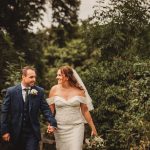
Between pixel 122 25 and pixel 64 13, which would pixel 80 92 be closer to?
pixel 122 25

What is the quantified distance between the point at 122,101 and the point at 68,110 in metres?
3.31

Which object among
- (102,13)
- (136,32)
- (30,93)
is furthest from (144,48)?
(30,93)

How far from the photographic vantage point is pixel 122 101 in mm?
13109

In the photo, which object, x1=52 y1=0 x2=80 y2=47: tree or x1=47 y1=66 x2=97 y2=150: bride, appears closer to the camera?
x1=47 y1=66 x2=97 y2=150: bride

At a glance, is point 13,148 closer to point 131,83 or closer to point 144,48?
point 131,83

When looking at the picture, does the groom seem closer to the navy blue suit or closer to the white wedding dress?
the navy blue suit

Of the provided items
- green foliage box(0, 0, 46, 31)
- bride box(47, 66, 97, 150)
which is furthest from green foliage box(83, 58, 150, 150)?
green foliage box(0, 0, 46, 31)

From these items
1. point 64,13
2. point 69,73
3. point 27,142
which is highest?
point 64,13

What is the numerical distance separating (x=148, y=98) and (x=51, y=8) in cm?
1106

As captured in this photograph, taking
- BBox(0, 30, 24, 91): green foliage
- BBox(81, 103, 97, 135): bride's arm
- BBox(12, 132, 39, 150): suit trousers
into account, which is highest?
BBox(0, 30, 24, 91): green foliage

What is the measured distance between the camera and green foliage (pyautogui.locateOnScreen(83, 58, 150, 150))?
474 inches

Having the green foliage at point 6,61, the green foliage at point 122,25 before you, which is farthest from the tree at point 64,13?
the green foliage at point 122,25

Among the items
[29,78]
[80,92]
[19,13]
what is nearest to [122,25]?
[19,13]

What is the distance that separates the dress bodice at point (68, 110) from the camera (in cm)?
1004
